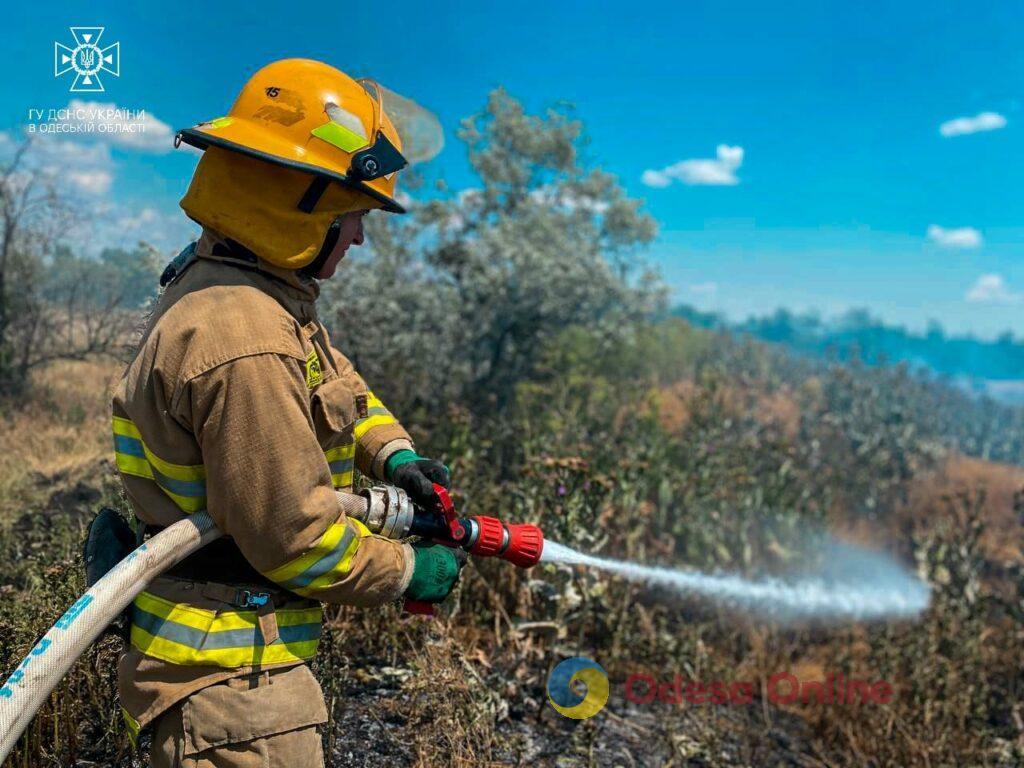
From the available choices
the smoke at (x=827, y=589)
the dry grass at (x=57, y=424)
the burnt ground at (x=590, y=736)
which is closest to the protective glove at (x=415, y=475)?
the burnt ground at (x=590, y=736)

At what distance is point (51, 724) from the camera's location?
231 cm

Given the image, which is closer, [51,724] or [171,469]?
[171,469]

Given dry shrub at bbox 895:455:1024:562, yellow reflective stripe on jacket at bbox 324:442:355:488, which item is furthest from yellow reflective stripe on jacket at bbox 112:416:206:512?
dry shrub at bbox 895:455:1024:562

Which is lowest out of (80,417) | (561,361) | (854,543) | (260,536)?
(854,543)

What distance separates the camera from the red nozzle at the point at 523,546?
188 centimetres

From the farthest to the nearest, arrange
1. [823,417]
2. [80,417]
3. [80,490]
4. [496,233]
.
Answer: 1. [823,417]
2. [496,233]
3. [80,417]
4. [80,490]

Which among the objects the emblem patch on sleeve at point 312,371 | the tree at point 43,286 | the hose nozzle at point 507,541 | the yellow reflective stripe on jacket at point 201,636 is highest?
the tree at point 43,286

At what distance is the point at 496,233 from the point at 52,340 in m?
4.97

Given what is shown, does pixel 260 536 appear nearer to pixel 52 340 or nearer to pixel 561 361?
pixel 52 340

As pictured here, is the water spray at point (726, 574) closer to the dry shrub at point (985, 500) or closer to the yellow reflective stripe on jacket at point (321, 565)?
the yellow reflective stripe on jacket at point (321, 565)

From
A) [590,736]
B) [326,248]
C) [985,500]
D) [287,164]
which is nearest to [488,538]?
[326,248]

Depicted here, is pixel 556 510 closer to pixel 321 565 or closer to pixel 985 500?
pixel 321 565

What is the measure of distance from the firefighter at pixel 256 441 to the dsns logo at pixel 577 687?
1.90 m

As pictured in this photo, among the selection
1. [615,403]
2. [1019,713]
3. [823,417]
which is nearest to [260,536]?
[1019,713]
